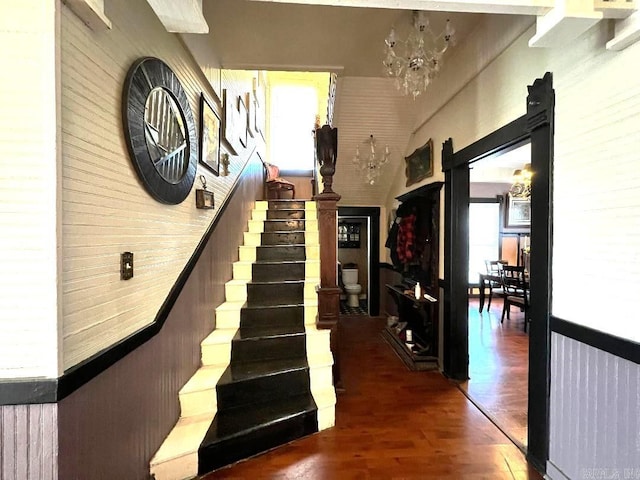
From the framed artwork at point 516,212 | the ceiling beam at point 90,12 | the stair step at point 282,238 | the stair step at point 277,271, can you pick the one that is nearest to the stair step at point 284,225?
the stair step at point 282,238

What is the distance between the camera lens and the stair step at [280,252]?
3645mm

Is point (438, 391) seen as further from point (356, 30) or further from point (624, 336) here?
point (356, 30)

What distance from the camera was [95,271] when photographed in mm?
1195

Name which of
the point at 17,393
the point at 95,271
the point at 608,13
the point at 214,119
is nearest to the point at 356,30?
the point at 214,119

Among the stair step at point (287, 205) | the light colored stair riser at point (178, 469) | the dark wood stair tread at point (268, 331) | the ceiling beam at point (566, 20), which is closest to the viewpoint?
the ceiling beam at point (566, 20)

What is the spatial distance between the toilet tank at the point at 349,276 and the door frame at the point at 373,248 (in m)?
0.97

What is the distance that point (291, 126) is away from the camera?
22.3 ft

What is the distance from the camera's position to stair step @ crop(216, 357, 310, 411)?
2191 mm

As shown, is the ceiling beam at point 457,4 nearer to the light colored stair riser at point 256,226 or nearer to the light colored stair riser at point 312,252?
the light colored stair riser at point 312,252

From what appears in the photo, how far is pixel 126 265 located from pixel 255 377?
1.26m

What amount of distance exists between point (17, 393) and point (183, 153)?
1342 mm

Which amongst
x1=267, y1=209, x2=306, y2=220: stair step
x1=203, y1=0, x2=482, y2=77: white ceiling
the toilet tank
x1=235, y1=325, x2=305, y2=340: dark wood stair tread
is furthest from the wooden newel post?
the toilet tank

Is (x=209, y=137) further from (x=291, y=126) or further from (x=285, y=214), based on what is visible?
(x=291, y=126)

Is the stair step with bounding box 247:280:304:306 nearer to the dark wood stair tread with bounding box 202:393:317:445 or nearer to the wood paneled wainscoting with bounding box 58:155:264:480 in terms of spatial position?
the wood paneled wainscoting with bounding box 58:155:264:480
